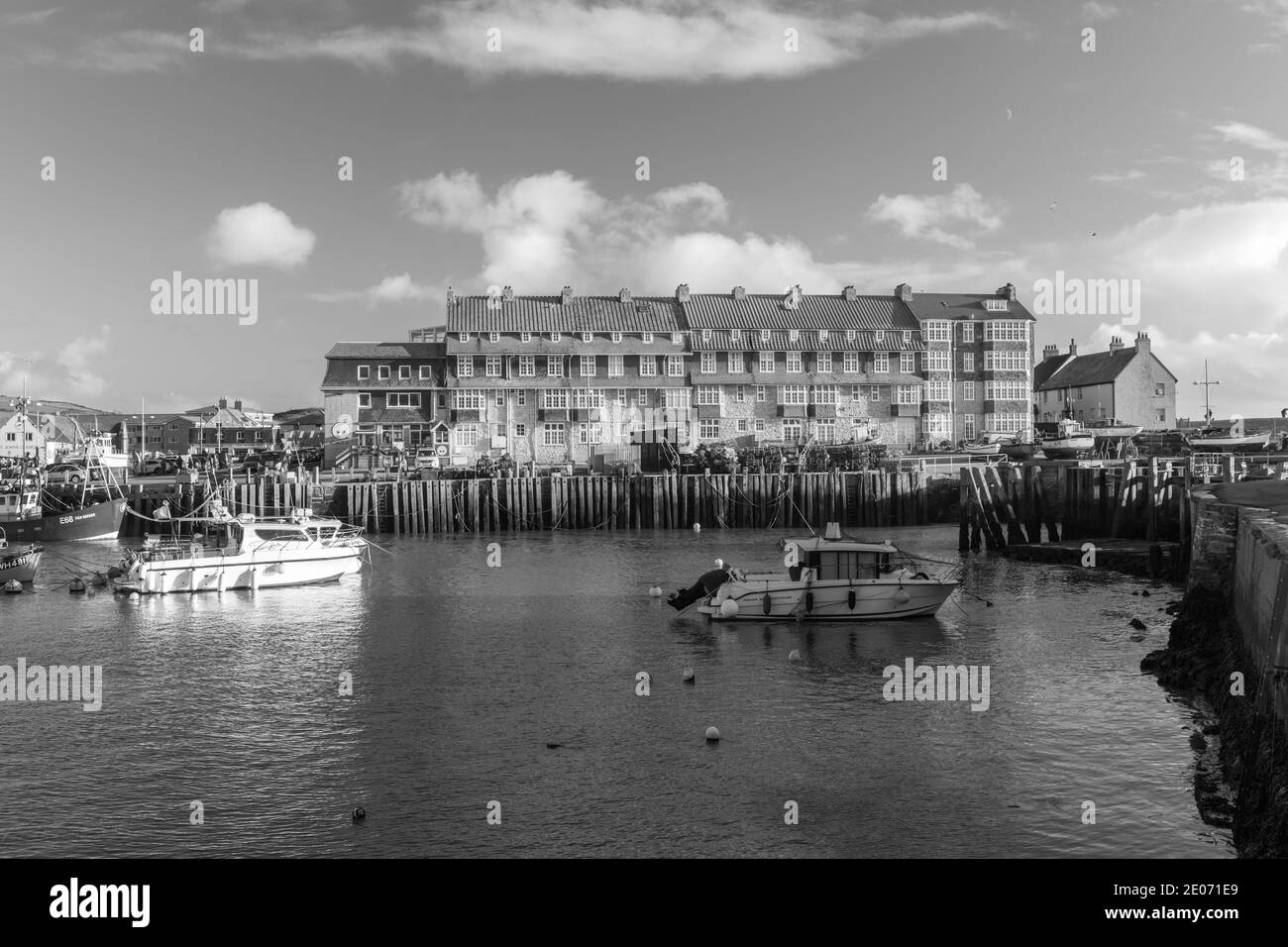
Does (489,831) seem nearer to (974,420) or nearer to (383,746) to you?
(383,746)

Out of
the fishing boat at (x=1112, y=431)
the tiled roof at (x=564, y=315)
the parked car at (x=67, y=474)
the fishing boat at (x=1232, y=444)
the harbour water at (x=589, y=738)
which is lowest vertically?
the harbour water at (x=589, y=738)

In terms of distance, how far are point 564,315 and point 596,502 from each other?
25.5m

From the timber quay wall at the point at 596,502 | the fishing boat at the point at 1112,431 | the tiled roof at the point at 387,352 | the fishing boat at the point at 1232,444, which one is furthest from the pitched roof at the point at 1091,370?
the tiled roof at the point at 387,352

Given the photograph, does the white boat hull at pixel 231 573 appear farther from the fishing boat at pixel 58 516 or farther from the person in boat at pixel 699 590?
the fishing boat at pixel 58 516

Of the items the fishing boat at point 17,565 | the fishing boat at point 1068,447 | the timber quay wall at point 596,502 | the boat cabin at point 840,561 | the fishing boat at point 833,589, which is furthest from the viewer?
the fishing boat at point 1068,447

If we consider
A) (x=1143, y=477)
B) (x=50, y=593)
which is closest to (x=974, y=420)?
(x=1143, y=477)

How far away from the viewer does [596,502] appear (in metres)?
72.4

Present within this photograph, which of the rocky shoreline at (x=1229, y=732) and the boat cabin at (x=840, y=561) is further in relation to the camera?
the boat cabin at (x=840, y=561)

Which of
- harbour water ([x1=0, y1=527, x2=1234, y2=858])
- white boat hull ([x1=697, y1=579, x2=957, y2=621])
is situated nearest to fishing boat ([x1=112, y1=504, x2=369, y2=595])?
harbour water ([x1=0, y1=527, x2=1234, y2=858])

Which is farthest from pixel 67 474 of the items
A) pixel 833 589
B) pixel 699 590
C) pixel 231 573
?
pixel 833 589

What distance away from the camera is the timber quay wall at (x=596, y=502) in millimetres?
71625

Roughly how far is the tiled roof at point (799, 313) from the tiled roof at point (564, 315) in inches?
95.4

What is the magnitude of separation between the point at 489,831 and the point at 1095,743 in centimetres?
1169

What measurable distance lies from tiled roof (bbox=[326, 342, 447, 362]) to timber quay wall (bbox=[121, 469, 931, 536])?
20.0 metres
